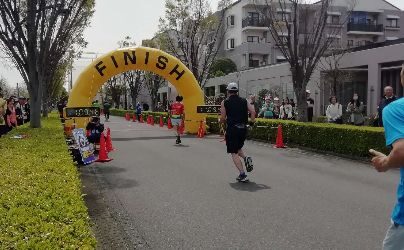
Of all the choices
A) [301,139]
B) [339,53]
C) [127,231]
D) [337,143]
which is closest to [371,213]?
[127,231]

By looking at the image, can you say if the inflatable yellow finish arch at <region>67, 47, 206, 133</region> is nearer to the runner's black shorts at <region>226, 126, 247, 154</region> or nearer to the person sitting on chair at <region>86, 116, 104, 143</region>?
the person sitting on chair at <region>86, 116, 104, 143</region>

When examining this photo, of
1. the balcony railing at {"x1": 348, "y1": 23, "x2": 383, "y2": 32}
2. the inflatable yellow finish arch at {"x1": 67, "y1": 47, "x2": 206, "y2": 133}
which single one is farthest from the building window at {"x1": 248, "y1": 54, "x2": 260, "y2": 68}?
the inflatable yellow finish arch at {"x1": 67, "y1": 47, "x2": 206, "y2": 133}

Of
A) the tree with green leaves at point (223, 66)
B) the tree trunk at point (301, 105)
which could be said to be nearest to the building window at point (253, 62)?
the tree with green leaves at point (223, 66)

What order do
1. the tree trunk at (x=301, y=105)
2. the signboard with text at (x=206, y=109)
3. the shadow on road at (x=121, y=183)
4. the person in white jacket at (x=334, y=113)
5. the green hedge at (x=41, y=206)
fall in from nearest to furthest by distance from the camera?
the green hedge at (x=41, y=206), the shadow on road at (x=121, y=183), the person in white jacket at (x=334, y=113), the tree trunk at (x=301, y=105), the signboard with text at (x=206, y=109)

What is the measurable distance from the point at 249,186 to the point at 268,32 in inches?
1759

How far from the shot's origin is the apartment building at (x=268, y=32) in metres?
48.4

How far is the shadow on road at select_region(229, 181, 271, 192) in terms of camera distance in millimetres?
7742

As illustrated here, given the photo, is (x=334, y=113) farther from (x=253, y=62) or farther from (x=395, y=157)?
(x=253, y=62)

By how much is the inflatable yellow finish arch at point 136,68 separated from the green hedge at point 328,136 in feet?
14.0

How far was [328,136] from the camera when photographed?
13.0 m

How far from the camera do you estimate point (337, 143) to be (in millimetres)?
12633

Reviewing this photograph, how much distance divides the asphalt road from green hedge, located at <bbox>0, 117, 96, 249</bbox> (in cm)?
75

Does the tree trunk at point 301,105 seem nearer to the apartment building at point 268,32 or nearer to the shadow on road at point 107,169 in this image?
the shadow on road at point 107,169

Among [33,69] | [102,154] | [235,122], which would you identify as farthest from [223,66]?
[235,122]
